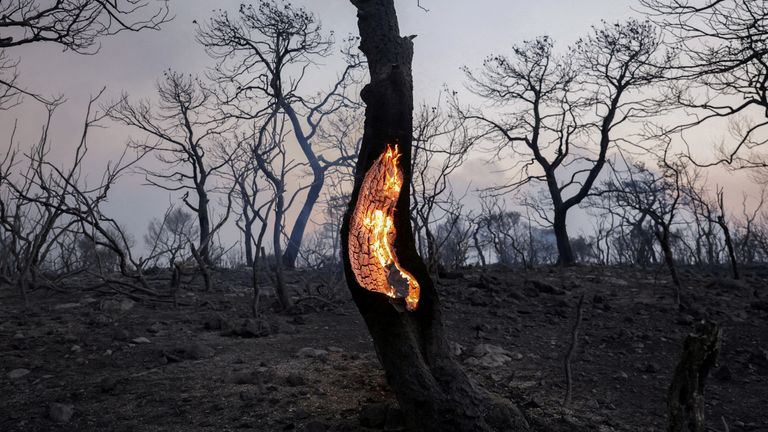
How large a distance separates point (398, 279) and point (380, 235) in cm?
28

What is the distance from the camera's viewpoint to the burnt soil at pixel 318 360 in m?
3.64

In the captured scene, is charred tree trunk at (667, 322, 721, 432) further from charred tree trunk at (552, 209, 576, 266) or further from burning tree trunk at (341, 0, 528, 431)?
charred tree trunk at (552, 209, 576, 266)

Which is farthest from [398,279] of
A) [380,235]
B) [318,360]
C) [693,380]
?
[318,360]

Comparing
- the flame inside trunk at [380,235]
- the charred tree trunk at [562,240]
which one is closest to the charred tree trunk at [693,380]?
the flame inside trunk at [380,235]

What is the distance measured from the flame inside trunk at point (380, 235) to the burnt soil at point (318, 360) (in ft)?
2.85

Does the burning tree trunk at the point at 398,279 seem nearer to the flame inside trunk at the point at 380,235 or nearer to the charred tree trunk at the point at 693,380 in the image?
the flame inside trunk at the point at 380,235

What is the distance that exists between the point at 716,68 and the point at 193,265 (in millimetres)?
9167

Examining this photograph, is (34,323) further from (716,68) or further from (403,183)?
(716,68)

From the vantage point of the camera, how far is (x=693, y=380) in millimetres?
2447

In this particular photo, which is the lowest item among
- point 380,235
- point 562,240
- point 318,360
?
point 318,360

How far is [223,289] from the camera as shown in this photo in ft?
30.3

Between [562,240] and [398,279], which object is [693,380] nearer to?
[398,279]

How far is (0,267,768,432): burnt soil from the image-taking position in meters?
3.64

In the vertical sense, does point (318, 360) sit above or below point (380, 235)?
below
